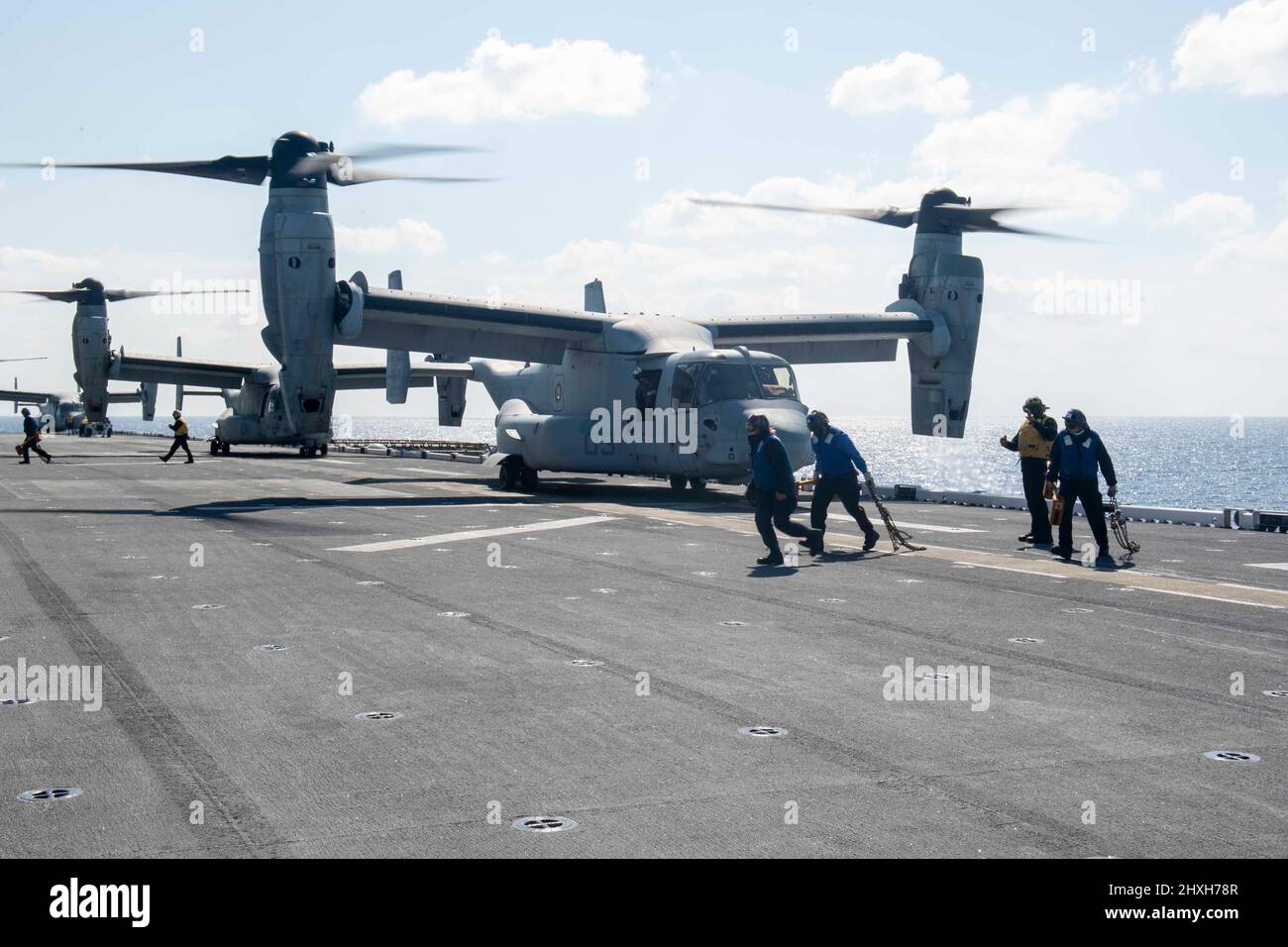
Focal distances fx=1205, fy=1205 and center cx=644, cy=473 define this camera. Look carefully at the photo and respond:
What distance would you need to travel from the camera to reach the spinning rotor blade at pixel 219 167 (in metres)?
26.8

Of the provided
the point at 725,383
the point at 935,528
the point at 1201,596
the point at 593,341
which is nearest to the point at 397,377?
the point at 593,341

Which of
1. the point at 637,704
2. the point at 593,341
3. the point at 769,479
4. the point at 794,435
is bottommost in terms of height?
the point at 637,704

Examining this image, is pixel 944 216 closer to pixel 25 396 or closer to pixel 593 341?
pixel 593 341

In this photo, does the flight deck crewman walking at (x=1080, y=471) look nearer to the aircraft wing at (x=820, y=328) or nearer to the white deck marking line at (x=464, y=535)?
the white deck marking line at (x=464, y=535)

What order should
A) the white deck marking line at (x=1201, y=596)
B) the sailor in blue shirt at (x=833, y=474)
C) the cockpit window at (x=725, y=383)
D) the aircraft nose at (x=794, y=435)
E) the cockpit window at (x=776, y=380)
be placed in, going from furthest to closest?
1. the cockpit window at (x=776, y=380)
2. the cockpit window at (x=725, y=383)
3. the aircraft nose at (x=794, y=435)
4. the sailor in blue shirt at (x=833, y=474)
5. the white deck marking line at (x=1201, y=596)

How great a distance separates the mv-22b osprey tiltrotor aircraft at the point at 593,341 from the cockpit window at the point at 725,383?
3 cm

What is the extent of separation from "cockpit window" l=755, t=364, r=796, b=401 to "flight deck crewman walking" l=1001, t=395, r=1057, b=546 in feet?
22.9

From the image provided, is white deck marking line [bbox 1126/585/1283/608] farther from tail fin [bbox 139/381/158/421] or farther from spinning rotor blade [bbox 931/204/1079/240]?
tail fin [bbox 139/381/158/421]

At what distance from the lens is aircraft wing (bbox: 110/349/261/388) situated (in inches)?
2184

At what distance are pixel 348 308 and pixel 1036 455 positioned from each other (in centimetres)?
1481

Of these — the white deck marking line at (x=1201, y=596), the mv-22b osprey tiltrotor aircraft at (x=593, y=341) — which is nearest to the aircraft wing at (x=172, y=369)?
the mv-22b osprey tiltrotor aircraft at (x=593, y=341)

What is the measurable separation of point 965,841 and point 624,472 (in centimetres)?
2232

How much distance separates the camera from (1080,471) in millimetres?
16078

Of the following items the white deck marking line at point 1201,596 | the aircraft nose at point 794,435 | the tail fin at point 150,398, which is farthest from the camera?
the tail fin at point 150,398
